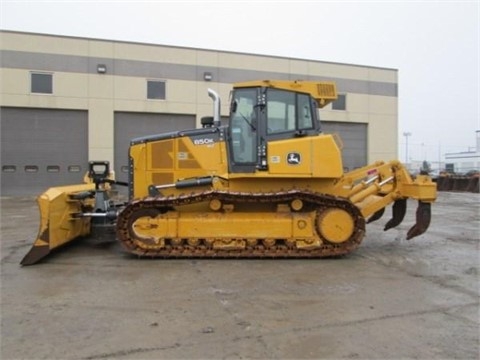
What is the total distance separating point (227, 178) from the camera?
8.22 m

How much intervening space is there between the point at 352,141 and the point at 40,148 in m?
19.9

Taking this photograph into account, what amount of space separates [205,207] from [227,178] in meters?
0.66

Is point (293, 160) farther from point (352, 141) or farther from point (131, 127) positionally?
point (352, 141)

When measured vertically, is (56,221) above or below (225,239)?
above

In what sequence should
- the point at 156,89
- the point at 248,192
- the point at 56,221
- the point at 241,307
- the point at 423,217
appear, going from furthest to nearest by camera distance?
the point at 156,89, the point at 423,217, the point at 248,192, the point at 56,221, the point at 241,307

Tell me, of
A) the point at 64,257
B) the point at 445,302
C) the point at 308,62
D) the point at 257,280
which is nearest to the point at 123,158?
the point at 308,62

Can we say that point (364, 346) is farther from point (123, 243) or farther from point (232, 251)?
point (123, 243)

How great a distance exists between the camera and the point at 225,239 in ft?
25.7

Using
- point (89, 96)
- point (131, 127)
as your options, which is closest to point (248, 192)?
point (131, 127)

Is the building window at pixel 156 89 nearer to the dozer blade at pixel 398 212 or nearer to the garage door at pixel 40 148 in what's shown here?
the garage door at pixel 40 148

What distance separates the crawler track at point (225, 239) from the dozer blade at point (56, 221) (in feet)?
3.50

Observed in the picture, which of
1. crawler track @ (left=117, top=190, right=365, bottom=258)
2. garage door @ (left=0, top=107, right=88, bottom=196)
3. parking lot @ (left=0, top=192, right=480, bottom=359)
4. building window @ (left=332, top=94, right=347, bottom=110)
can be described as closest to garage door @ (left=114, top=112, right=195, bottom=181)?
garage door @ (left=0, top=107, right=88, bottom=196)

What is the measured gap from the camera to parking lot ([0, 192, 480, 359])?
4.00 m

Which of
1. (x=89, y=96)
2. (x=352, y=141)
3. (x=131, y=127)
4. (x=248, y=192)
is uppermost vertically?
(x=89, y=96)
